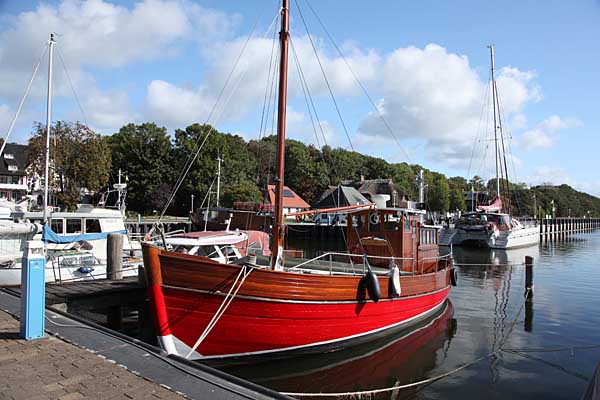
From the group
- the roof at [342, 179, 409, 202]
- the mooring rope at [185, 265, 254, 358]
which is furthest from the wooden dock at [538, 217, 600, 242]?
the mooring rope at [185, 265, 254, 358]

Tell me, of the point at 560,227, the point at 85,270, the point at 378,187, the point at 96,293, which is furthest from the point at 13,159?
the point at 560,227

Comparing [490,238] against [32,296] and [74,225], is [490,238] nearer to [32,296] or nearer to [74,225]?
[74,225]

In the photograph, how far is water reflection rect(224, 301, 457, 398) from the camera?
8625 millimetres

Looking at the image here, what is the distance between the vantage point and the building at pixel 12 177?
58188 mm

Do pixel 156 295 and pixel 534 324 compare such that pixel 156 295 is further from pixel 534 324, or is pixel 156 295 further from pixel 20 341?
pixel 534 324

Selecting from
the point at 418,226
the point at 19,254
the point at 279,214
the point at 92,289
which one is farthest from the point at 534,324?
the point at 19,254

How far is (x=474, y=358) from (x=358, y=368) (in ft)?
10.0

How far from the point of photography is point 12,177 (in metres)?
60.2

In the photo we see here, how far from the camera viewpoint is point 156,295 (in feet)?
27.8

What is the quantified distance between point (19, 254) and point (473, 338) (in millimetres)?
14443

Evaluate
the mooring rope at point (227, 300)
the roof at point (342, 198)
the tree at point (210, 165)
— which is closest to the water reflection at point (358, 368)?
the mooring rope at point (227, 300)

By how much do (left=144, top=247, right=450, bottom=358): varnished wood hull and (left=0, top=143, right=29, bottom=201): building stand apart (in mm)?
59161

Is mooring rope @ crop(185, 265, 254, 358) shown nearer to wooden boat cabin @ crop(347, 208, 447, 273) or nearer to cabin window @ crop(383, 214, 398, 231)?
wooden boat cabin @ crop(347, 208, 447, 273)

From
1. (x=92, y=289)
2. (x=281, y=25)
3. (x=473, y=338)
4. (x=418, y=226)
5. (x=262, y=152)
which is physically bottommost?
(x=473, y=338)
